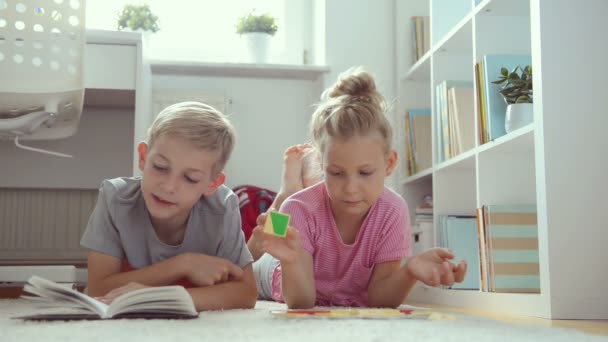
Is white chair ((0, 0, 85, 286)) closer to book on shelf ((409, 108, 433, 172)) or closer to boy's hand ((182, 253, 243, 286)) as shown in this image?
boy's hand ((182, 253, 243, 286))

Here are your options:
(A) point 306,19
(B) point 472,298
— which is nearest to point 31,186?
(A) point 306,19

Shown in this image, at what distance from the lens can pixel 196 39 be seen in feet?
10.0

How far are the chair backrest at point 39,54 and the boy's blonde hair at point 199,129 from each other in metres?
0.55

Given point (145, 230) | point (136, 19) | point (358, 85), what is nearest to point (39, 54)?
point (145, 230)

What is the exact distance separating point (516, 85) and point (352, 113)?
62 cm

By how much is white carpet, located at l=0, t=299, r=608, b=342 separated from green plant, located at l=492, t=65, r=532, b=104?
2.95ft

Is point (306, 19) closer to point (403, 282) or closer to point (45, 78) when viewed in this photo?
point (45, 78)

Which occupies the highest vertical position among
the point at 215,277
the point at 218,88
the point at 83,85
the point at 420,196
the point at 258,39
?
the point at 258,39

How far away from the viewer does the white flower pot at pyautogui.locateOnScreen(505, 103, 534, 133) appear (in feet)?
5.75

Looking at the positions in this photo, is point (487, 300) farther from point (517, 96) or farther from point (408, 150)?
point (408, 150)

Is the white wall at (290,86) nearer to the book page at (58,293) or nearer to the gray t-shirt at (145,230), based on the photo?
the gray t-shirt at (145,230)

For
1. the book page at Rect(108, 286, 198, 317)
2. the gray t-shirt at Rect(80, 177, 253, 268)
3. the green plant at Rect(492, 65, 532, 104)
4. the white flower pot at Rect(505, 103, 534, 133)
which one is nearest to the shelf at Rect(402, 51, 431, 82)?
the green plant at Rect(492, 65, 532, 104)

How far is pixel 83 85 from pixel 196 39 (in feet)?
4.21

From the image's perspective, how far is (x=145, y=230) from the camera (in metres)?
1.41
